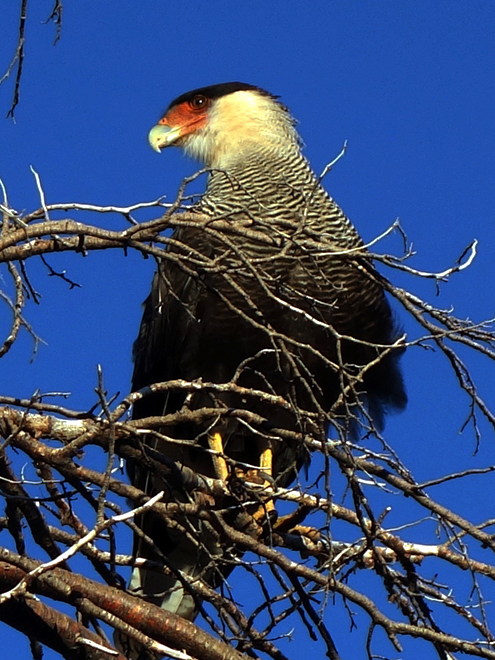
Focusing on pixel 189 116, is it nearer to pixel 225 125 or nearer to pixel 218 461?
pixel 225 125

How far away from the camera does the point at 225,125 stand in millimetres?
6523

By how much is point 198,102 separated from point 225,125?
0.35m

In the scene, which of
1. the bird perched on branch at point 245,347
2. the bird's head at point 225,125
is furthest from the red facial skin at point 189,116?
the bird perched on branch at point 245,347

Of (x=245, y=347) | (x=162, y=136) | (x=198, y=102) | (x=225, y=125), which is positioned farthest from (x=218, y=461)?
(x=198, y=102)

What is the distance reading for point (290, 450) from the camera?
5473mm

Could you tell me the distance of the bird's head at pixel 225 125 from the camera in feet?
21.0

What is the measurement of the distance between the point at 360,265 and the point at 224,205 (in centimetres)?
124

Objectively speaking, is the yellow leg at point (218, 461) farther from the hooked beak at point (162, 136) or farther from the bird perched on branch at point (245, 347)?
the hooked beak at point (162, 136)

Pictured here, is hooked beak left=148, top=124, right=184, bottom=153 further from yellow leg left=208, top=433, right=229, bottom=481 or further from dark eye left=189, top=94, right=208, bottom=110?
yellow leg left=208, top=433, right=229, bottom=481

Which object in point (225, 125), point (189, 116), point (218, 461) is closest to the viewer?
point (218, 461)

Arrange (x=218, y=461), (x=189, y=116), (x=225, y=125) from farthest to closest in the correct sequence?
(x=189, y=116), (x=225, y=125), (x=218, y=461)

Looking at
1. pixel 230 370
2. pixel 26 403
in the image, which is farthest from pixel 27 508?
pixel 230 370

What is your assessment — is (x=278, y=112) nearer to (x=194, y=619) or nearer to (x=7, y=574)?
(x=194, y=619)

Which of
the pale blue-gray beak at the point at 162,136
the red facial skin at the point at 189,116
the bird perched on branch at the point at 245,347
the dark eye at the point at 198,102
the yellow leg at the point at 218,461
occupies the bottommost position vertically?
the yellow leg at the point at 218,461
